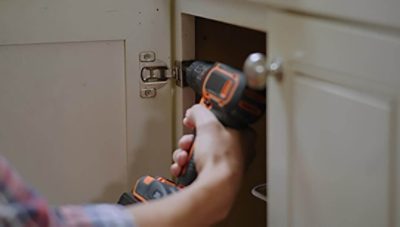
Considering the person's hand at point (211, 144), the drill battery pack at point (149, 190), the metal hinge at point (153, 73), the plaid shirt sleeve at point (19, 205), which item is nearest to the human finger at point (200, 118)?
the person's hand at point (211, 144)

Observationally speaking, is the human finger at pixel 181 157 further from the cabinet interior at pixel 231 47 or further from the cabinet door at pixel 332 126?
the cabinet interior at pixel 231 47

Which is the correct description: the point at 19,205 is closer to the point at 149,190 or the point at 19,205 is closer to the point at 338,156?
the point at 338,156

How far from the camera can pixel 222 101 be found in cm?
99

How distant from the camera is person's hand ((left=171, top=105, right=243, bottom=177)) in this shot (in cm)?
97

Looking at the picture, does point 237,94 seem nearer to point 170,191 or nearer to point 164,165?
point 170,191

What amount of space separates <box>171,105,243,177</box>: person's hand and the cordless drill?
0.01 metres

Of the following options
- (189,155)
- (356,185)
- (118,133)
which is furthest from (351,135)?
(118,133)

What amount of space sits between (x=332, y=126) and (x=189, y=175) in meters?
0.31

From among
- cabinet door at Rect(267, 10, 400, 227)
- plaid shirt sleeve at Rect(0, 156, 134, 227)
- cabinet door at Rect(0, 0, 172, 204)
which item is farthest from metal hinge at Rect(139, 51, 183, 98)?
plaid shirt sleeve at Rect(0, 156, 134, 227)

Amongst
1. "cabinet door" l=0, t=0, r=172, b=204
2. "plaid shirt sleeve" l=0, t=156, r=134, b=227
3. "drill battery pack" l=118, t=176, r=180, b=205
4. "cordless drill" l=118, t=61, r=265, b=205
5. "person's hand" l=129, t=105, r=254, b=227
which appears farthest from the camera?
"cabinet door" l=0, t=0, r=172, b=204

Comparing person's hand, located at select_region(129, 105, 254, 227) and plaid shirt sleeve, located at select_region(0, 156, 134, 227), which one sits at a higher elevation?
plaid shirt sleeve, located at select_region(0, 156, 134, 227)

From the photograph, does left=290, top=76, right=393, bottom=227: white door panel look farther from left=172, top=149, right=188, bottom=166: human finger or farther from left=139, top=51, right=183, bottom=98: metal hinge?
left=139, top=51, right=183, bottom=98: metal hinge

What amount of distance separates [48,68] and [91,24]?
0.37ft

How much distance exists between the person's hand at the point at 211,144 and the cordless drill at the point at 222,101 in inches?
0.4
